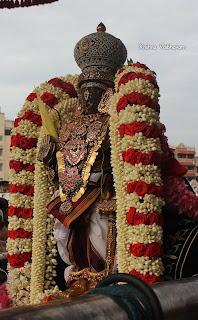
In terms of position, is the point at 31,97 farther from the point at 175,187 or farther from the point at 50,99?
the point at 175,187

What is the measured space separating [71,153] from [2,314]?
3.28 metres

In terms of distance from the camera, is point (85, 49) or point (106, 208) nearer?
point (106, 208)

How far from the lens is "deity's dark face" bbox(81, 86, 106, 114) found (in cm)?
399

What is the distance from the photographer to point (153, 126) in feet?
10.7

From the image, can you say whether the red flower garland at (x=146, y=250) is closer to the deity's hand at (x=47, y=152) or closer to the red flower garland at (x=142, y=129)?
the red flower garland at (x=142, y=129)

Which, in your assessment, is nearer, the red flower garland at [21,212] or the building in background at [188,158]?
the red flower garland at [21,212]

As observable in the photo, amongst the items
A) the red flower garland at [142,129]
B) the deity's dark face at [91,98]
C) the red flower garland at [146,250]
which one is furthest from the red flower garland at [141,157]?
the deity's dark face at [91,98]

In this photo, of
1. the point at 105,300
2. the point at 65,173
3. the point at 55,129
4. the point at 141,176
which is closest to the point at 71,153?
the point at 65,173

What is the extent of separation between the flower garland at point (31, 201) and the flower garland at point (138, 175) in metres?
1.22

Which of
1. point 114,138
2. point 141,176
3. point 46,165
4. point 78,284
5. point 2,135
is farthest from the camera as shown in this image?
point 2,135

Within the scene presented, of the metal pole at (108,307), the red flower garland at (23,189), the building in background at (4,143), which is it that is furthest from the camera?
the building in background at (4,143)

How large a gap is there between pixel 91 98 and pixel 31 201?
4.50ft

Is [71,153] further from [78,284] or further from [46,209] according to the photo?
[78,284]

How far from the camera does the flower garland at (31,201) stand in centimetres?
431
